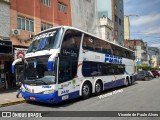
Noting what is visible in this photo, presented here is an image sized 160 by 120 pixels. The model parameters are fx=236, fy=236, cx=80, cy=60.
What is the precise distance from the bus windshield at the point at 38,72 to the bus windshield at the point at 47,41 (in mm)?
620

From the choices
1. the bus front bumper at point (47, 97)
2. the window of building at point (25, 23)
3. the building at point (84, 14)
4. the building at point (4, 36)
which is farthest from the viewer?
the building at point (84, 14)

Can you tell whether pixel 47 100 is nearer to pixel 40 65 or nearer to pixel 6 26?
pixel 40 65

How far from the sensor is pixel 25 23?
69.9 ft

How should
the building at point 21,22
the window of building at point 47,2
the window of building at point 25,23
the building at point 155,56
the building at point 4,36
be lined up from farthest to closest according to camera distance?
the building at point 155,56 → the window of building at point 47,2 → the window of building at point 25,23 → the building at point 21,22 → the building at point 4,36

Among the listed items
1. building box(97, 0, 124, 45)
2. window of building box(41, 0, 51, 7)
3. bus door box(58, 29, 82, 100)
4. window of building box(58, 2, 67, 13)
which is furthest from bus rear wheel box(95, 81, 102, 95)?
building box(97, 0, 124, 45)

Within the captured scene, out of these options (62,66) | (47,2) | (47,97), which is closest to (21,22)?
(47,2)

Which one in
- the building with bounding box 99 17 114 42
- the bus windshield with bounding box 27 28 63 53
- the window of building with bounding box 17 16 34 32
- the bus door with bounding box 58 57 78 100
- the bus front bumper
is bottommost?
the bus front bumper

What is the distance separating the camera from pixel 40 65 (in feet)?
37.6

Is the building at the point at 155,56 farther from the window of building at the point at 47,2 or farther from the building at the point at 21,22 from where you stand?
the building at the point at 21,22

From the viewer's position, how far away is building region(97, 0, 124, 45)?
137 feet

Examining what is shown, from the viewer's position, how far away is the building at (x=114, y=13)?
1650 inches

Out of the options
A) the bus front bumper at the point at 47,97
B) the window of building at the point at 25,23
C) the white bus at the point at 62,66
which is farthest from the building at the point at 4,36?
the bus front bumper at the point at 47,97

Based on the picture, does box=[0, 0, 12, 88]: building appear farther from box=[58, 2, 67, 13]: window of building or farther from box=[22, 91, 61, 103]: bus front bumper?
box=[58, 2, 67, 13]: window of building

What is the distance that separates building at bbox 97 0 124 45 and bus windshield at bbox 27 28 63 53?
2803 centimetres
